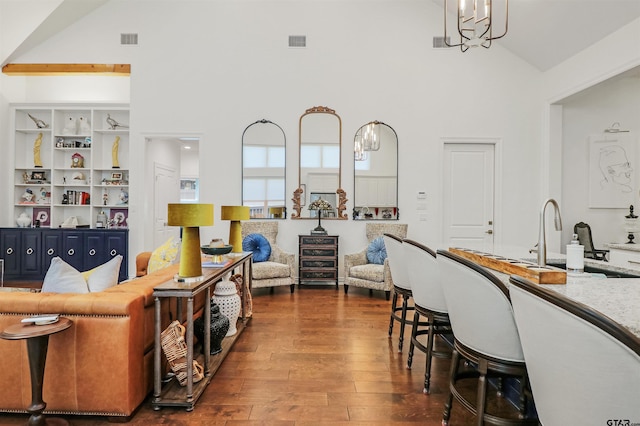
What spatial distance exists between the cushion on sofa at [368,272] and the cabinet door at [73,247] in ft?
13.9

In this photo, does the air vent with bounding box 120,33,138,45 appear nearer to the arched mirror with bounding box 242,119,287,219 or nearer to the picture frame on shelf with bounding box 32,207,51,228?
the arched mirror with bounding box 242,119,287,219

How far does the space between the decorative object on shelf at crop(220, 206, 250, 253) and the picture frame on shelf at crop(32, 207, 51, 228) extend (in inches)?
170

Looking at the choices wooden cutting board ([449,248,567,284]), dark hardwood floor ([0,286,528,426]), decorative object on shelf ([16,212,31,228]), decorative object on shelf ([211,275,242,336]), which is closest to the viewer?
wooden cutting board ([449,248,567,284])

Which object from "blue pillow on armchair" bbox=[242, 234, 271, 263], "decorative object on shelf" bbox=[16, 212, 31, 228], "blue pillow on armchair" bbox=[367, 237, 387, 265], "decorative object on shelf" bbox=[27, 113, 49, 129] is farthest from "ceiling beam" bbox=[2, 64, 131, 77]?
"blue pillow on armchair" bbox=[367, 237, 387, 265]

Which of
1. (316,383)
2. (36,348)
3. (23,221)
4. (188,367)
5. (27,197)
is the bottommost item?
(316,383)

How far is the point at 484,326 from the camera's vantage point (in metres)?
1.50

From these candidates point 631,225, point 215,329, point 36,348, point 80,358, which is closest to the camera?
point 36,348

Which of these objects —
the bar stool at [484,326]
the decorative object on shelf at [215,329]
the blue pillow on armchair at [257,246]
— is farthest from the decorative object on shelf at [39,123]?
the bar stool at [484,326]

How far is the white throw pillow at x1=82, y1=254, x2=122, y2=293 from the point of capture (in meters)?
2.15

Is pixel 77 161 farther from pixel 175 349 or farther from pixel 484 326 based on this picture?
pixel 484 326

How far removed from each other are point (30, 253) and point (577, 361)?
6969mm

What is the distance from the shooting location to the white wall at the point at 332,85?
560cm

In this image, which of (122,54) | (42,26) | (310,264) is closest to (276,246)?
(310,264)

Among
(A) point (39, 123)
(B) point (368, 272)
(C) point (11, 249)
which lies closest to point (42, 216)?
(C) point (11, 249)
